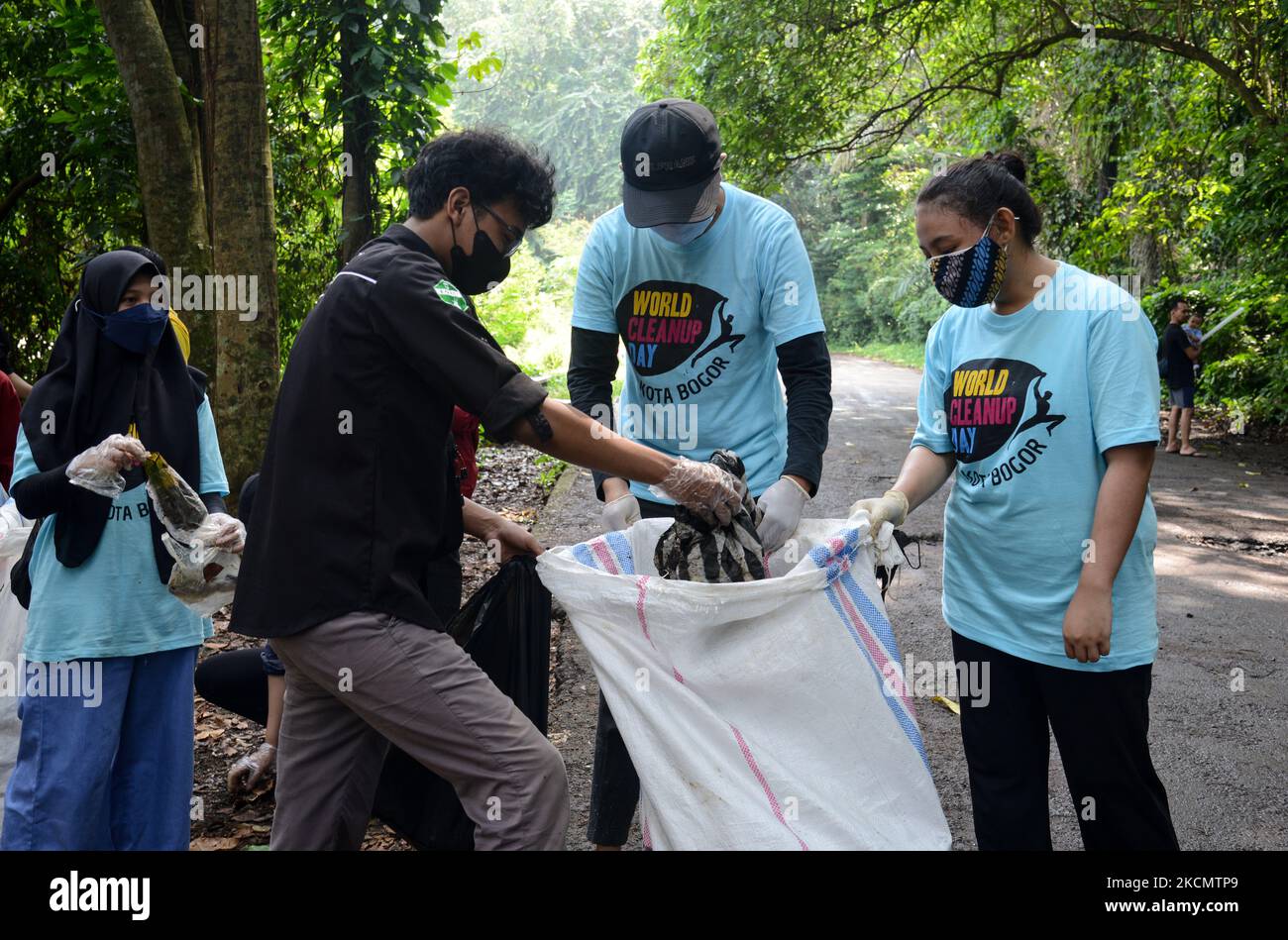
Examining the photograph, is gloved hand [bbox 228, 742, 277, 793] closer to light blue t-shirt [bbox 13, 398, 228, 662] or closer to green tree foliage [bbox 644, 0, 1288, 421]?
light blue t-shirt [bbox 13, 398, 228, 662]

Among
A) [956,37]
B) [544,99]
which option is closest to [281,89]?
[956,37]

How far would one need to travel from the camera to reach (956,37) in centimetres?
1446

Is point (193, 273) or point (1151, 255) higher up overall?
point (1151, 255)

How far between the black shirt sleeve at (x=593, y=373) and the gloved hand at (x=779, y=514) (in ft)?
1.95

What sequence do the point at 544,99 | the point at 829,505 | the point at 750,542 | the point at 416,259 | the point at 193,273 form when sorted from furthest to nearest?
the point at 544,99
the point at 829,505
the point at 193,273
the point at 750,542
the point at 416,259

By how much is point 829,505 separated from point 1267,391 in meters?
7.18

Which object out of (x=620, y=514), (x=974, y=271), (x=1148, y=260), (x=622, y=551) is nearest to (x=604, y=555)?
(x=622, y=551)

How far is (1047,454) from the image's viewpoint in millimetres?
2514

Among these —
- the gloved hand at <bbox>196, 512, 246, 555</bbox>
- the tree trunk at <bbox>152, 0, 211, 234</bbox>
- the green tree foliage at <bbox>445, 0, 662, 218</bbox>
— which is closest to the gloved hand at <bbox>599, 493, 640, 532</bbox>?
the gloved hand at <bbox>196, 512, 246, 555</bbox>

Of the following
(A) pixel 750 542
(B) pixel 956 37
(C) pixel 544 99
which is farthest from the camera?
(C) pixel 544 99

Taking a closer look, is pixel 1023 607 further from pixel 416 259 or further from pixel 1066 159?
pixel 1066 159

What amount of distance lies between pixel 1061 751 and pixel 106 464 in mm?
2393

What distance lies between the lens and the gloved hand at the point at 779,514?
269 centimetres

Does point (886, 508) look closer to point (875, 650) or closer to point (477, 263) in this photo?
point (875, 650)
